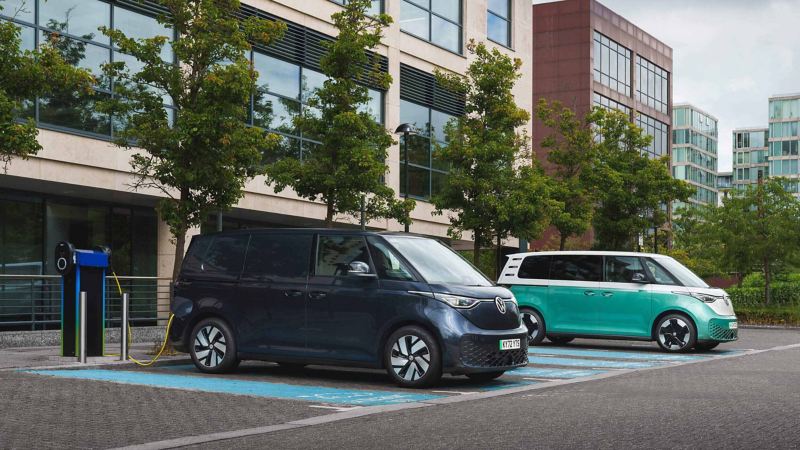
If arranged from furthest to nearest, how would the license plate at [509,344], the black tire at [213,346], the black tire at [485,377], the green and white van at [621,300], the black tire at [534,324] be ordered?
the black tire at [534,324], the green and white van at [621,300], the black tire at [213,346], the black tire at [485,377], the license plate at [509,344]

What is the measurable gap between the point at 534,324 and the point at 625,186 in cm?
1925

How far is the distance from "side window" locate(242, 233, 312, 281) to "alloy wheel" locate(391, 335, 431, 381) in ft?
5.09

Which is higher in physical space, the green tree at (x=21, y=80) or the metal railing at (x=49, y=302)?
the green tree at (x=21, y=80)

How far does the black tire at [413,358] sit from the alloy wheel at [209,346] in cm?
235

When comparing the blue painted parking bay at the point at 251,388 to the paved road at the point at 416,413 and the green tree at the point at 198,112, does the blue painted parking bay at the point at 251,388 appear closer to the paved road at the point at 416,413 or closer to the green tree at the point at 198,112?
the paved road at the point at 416,413

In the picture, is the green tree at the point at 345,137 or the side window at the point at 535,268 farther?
the green tree at the point at 345,137

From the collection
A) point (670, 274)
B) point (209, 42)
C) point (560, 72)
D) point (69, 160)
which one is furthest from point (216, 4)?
point (560, 72)

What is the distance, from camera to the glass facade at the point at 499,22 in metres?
38.2

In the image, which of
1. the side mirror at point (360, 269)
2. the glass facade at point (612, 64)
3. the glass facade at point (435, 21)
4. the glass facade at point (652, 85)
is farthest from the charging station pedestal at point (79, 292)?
the glass facade at point (652, 85)

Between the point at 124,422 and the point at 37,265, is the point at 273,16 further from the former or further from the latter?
the point at 124,422

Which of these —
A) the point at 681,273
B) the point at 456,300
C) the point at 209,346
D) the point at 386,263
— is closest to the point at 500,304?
the point at 456,300

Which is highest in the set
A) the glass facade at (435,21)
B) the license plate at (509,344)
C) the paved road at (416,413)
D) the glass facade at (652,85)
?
the glass facade at (652,85)

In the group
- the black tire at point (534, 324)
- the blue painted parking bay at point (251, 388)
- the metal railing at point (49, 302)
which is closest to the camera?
the blue painted parking bay at point (251, 388)

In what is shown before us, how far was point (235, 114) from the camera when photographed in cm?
1703
